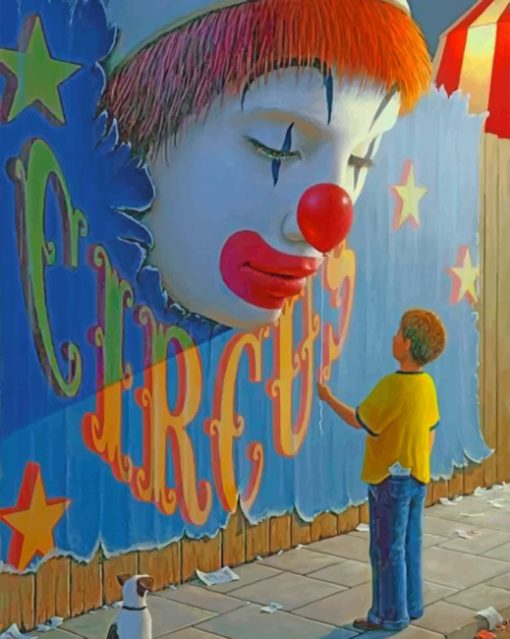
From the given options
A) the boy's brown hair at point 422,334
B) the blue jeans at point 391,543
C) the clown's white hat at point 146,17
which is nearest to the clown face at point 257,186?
the clown's white hat at point 146,17

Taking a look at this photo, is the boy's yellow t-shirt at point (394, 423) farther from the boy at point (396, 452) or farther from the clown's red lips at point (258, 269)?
the clown's red lips at point (258, 269)

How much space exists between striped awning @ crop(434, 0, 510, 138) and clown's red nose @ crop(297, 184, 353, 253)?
13.9 ft

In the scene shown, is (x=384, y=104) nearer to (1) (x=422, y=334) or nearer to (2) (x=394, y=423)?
(1) (x=422, y=334)

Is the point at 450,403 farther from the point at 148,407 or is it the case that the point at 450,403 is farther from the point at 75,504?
the point at 75,504

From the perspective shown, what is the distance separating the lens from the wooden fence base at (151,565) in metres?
4.39

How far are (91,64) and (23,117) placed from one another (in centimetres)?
43

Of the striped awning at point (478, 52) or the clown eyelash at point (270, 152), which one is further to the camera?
the striped awning at point (478, 52)

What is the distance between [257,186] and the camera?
4703mm

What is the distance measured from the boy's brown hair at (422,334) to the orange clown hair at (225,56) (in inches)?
45.8

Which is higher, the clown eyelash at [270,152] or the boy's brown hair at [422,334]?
the clown eyelash at [270,152]

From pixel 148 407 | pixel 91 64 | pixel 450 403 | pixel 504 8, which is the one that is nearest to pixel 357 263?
pixel 450 403

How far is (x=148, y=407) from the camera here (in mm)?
4871

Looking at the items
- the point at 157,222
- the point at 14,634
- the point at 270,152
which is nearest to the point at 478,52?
the point at 270,152

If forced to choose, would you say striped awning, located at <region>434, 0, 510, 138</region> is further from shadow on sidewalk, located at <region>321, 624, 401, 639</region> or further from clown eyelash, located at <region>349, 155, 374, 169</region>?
shadow on sidewalk, located at <region>321, 624, 401, 639</region>
